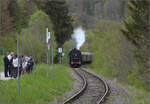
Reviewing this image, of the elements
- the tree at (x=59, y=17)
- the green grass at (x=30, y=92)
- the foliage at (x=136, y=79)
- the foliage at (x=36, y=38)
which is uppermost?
the tree at (x=59, y=17)

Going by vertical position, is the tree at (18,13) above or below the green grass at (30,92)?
above

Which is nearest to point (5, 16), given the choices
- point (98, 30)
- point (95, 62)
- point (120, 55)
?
point (120, 55)

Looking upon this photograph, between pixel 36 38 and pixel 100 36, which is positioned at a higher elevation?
pixel 100 36

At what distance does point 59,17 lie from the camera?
52.0m

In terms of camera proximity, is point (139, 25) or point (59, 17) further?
point (59, 17)

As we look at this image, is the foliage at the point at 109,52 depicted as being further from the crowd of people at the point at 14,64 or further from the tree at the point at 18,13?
the crowd of people at the point at 14,64

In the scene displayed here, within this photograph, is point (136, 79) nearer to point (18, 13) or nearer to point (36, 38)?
point (36, 38)

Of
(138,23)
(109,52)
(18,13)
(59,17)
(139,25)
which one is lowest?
(109,52)

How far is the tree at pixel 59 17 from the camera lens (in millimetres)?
51531

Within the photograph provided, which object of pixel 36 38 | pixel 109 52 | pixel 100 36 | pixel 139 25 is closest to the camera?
pixel 139 25

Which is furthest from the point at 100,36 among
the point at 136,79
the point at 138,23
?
the point at 138,23

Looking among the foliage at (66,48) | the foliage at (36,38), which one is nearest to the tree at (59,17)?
the foliage at (66,48)

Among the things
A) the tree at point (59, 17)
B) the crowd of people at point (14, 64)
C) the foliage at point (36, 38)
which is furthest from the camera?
the tree at point (59, 17)

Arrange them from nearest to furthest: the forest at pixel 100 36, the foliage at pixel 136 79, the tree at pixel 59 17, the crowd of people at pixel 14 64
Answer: the crowd of people at pixel 14 64, the forest at pixel 100 36, the foliage at pixel 136 79, the tree at pixel 59 17
